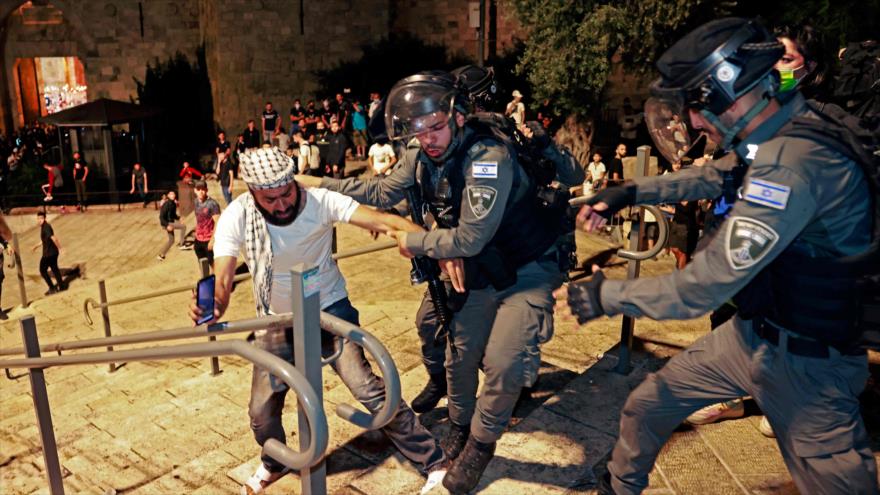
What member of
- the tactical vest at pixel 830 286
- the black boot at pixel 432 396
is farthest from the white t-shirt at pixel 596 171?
the tactical vest at pixel 830 286

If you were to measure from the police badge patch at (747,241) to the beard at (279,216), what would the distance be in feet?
6.50

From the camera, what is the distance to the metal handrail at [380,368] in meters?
2.42

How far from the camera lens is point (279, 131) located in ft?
62.5

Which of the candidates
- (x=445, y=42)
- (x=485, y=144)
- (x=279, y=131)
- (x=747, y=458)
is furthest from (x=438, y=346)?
(x=445, y=42)

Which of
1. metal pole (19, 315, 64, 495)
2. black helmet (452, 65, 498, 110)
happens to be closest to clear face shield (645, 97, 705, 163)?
black helmet (452, 65, 498, 110)

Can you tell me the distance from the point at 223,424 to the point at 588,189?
6.80 metres

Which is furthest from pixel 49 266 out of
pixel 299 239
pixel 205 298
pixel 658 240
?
pixel 658 240

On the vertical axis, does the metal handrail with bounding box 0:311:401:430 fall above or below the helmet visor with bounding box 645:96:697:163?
below

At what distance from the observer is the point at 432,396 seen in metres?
4.29

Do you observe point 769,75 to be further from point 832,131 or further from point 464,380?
point 464,380

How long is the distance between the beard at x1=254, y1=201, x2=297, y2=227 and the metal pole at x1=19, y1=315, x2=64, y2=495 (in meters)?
1.18

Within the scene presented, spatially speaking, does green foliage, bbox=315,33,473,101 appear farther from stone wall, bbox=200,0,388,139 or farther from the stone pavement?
the stone pavement

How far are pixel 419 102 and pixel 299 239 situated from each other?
858mm

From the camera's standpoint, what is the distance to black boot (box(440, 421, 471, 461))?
12.2ft
